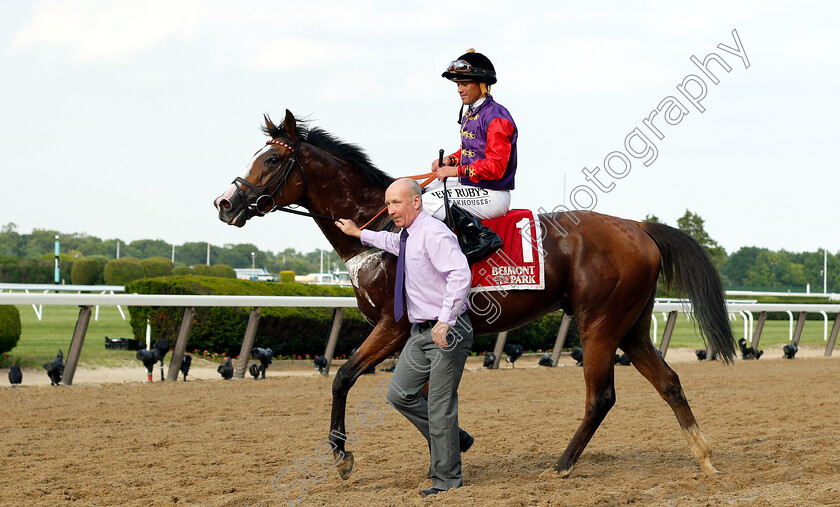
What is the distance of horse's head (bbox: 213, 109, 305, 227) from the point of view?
4266 mm

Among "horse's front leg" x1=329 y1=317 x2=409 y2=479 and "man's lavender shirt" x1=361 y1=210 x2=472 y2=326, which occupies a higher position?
"man's lavender shirt" x1=361 y1=210 x2=472 y2=326

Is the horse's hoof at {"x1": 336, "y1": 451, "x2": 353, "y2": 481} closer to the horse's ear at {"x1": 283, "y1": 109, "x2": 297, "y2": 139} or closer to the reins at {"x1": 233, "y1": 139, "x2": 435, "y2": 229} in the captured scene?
the reins at {"x1": 233, "y1": 139, "x2": 435, "y2": 229}

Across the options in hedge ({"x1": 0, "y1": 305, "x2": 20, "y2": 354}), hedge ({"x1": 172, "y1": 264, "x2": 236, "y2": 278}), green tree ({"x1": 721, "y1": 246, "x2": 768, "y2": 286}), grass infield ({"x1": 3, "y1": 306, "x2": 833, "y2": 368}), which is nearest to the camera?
hedge ({"x1": 0, "y1": 305, "x2": 20, "y2": 354})

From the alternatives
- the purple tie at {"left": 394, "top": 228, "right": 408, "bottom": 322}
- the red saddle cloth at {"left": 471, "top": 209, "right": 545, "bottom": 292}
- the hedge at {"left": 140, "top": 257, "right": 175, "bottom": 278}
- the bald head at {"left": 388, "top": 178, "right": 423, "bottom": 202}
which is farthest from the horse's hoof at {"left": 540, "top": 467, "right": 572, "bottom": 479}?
the hedge at {"left": 140, "top": 257, "right": 175, "bottom": 278}

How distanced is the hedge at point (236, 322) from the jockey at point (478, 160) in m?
5.96

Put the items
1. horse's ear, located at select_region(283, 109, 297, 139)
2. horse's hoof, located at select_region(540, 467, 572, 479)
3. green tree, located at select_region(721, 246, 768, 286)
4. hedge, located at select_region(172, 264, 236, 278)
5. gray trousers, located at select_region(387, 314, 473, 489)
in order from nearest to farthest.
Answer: gray trousers, located at select_region(387, 314, 473, 489)
horse's hoof, located at select_region(540, 467, 572, 479)
horse's ear, located at select_region(283, 109, 297, 139)
hedge, located at select_region(172, 264, 236, 278)
green tree, located at select_region(721, 246, 768, 286)

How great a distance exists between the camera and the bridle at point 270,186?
430 centimetres

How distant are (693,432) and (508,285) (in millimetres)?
1262

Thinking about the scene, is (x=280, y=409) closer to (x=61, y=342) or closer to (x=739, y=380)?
(x=739, y=380)

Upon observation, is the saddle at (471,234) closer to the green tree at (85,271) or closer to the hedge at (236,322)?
the hedge at (236,322)

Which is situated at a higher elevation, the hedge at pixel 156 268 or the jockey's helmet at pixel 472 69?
the jockey's helmet at pixel 472 69

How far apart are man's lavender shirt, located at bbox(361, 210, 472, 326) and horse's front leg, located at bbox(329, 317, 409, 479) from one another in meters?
0.24

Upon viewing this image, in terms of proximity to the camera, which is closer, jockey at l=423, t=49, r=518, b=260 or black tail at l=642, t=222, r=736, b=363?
jockey at l=423, t=49, r=518, b=260

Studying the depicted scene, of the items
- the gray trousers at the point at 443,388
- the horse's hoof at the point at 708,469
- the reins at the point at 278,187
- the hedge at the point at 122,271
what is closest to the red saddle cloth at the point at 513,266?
the gray trousers at the point at 443,388
